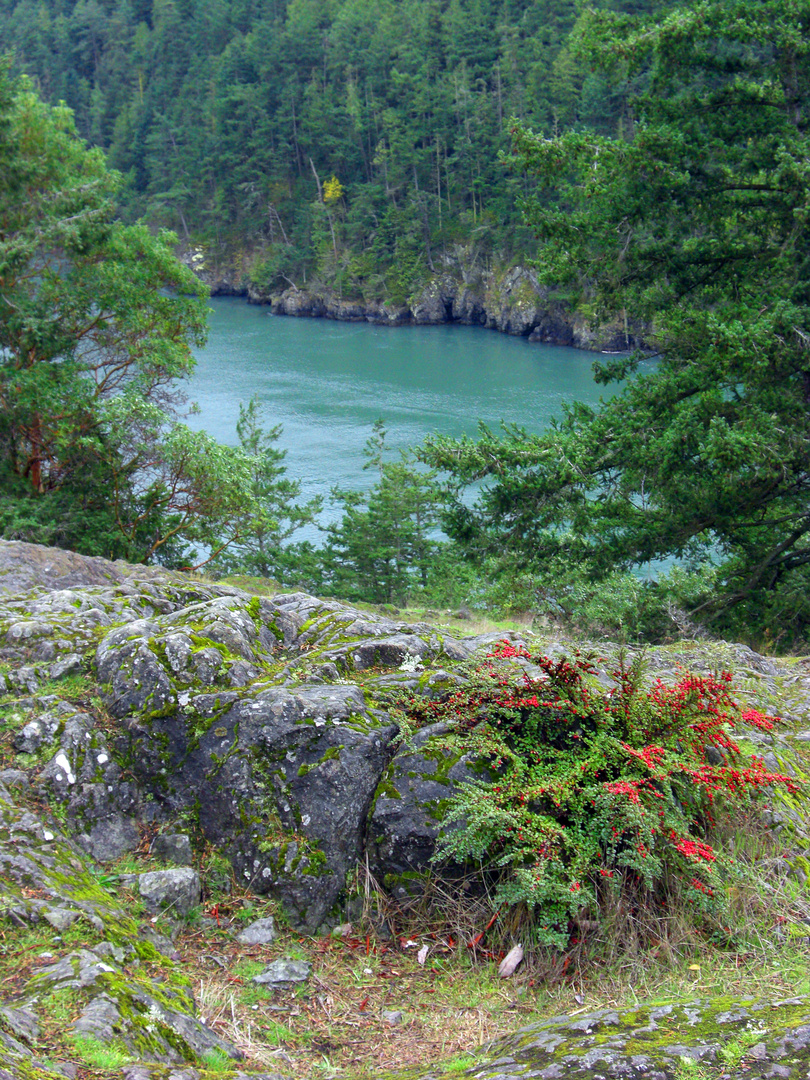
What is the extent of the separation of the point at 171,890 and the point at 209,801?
456 mm

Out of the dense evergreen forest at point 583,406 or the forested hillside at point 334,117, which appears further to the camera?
the forested hillside at point 334,117

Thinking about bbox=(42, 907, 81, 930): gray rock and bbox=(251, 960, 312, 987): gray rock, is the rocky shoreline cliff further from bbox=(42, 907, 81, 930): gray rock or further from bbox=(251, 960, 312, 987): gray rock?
bbox=(42, 907, 81, 930): gray rock

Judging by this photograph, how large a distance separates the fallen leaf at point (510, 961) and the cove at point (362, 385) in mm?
22524

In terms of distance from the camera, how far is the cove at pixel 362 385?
3228 centimetres

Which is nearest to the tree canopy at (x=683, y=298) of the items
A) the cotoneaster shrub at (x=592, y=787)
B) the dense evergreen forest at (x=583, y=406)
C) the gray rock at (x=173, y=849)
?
the dense evergreen forest at (x=583, y=406)

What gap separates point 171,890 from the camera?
11.7ft

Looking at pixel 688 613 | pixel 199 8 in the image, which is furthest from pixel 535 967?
pixel 199 8

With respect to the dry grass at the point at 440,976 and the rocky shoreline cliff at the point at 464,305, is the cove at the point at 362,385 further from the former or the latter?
the dry grass at the point at 440,976

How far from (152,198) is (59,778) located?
86.0 m

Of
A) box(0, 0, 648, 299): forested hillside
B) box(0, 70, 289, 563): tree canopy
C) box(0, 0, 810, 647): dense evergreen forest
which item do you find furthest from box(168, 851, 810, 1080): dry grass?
box(0, 0, 648, 299): forested hillside

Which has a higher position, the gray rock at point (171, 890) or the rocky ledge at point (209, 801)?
the rocky ledge at point (209, 801)

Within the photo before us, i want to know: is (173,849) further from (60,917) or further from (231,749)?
(60,917)

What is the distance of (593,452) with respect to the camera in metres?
10.4

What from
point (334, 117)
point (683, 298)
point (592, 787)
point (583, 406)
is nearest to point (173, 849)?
point (592, 787)
